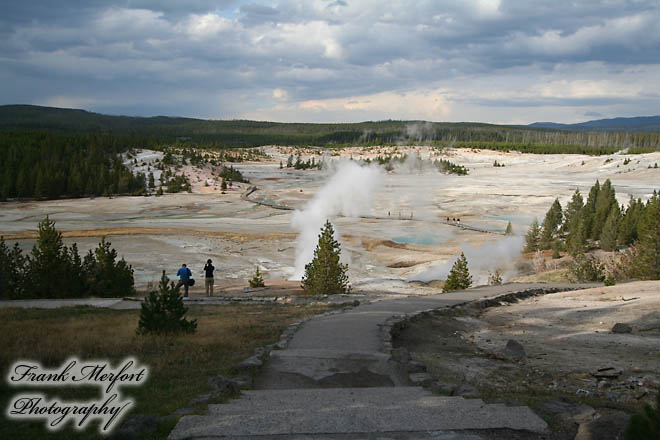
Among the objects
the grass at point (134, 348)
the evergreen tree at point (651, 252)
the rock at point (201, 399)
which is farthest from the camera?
the evergreen tree at point (651, 252)

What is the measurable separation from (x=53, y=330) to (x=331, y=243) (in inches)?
662

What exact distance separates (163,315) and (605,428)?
9.74 metres

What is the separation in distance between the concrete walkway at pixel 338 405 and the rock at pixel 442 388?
0.64ft

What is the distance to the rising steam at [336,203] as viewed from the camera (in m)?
54.9

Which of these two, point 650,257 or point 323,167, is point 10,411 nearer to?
point 650,257

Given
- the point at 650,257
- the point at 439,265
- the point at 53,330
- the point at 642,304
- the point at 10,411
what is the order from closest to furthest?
the point at 10,411, the point at 53,330, the point at 642,304, the point at 650,257, the point at 439,265

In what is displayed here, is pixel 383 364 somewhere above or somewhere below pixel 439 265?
above

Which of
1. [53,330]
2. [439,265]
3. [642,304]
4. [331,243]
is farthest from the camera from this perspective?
[439,265]

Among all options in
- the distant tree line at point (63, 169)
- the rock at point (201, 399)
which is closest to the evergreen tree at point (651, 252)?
the rock at point (201, 399)

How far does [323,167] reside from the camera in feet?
458

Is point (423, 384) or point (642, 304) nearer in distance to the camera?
point (423, 384)

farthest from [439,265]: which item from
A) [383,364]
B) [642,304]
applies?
[383,364]

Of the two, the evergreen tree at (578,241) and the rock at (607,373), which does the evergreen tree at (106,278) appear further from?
the evergreen tree at (578,241)

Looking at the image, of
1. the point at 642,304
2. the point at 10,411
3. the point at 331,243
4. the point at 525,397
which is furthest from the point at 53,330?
the point at 642,304
